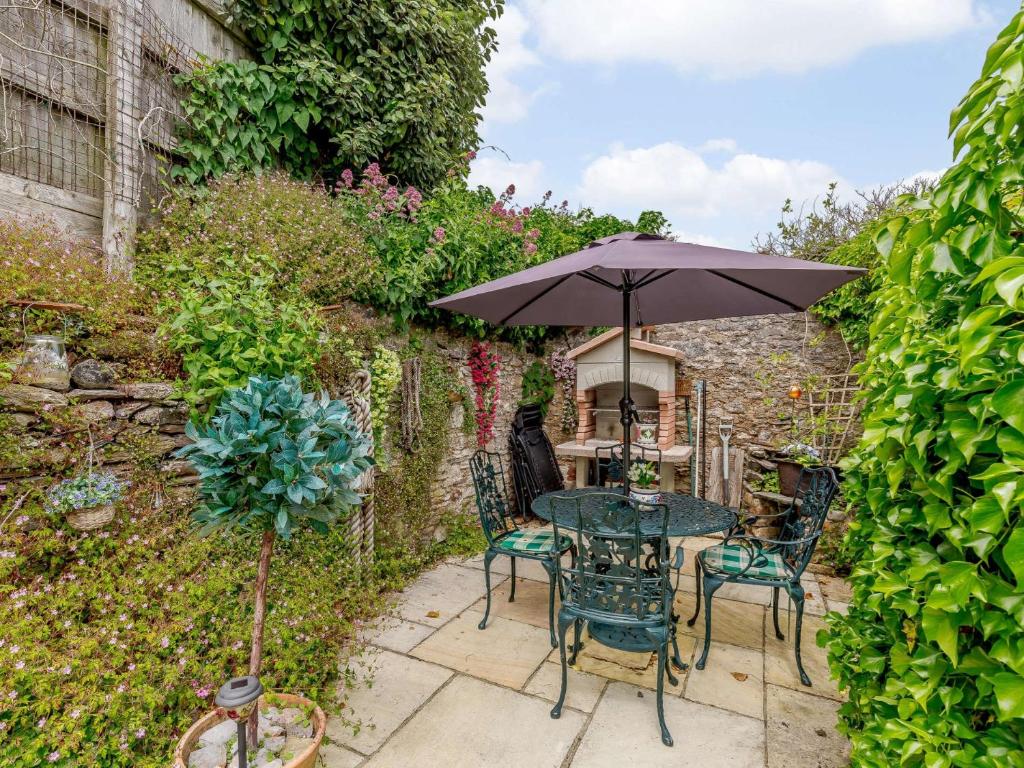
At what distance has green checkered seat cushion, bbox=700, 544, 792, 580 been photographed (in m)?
2.60

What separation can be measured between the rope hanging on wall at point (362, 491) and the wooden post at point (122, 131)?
1599mm

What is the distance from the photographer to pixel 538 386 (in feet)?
18.6

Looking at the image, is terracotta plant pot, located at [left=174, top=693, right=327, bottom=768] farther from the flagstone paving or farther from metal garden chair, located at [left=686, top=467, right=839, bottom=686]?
metal garden chair, located at [left=686, top=467, right=839, bottom=686]

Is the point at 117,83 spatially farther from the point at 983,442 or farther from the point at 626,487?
the point at 983,442

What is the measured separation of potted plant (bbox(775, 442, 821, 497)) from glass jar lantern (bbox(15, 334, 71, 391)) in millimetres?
5464

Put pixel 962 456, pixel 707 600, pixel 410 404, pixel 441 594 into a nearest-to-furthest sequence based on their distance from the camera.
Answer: pixel 962 456, pixel 707 600, pixel 441 594, pixel 410 404

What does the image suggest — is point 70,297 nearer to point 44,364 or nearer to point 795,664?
point 44,364

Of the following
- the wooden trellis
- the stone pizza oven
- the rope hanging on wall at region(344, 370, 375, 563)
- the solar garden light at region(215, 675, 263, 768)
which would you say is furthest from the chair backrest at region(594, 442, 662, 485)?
the solar garden light at region(215, 675, 263, 768)

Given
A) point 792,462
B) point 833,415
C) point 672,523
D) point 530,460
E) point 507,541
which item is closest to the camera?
point 672,523

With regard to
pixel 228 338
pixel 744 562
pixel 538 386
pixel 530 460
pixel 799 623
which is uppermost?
pixel 228 338

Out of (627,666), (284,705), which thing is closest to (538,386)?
(627,666)

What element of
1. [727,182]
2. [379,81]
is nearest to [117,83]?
[379,81]

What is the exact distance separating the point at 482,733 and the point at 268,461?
1.53m

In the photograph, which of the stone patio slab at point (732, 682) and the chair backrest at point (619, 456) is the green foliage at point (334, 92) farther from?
the stone patio slab at point (732, 682)
